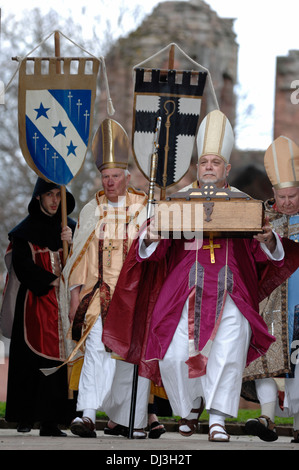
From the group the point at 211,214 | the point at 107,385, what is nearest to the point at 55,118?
the point at 211,214

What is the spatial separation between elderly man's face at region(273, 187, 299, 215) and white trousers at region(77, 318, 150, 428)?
1647mm

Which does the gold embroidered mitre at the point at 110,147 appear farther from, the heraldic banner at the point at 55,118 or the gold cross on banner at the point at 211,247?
the gold cross on banner at the point at 211,247

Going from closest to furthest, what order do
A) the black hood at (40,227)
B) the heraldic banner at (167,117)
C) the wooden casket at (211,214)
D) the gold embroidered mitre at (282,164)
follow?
the wooden casket at (211,214)
the gold embroidered mitre at (282,164)
the heraldic banner at (167,117)
the black hood at (40,227)

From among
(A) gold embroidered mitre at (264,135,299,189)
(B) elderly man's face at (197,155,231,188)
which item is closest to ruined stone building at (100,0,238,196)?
(A) gold embroidered mitre at (264,135,299,189)

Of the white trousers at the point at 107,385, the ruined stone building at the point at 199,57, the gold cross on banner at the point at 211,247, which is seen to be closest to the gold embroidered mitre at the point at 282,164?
the gold cross on banner at the point at 211,247

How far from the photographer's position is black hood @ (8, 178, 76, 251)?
32.8 feet

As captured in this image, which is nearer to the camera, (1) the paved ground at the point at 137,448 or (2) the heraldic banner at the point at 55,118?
(1) the paved ground at the point at 137,448

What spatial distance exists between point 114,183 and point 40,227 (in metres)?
0.93

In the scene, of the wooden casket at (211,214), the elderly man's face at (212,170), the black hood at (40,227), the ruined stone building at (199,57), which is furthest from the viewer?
the ruined stone building at (199,57)

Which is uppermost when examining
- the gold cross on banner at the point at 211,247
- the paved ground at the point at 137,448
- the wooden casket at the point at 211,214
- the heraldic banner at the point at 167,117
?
the heraldic banner at the point at 167,117

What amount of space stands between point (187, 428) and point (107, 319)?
100cm

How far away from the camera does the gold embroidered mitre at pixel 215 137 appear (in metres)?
8.93

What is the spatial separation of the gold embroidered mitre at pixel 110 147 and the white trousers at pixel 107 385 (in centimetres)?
126
